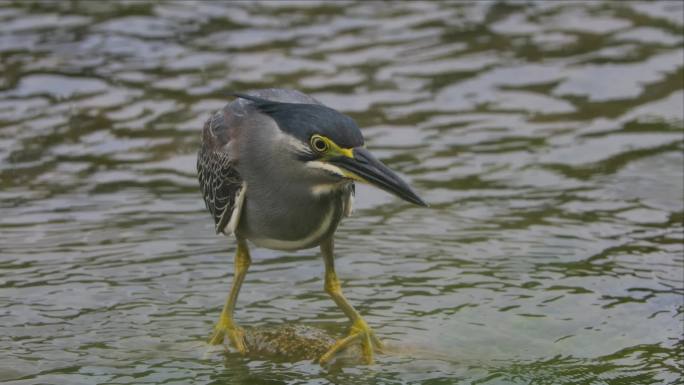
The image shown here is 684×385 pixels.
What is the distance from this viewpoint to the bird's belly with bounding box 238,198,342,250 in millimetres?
6020

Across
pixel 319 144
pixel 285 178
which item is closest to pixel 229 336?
pixel 285 178

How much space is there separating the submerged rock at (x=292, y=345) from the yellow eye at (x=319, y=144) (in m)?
1.39

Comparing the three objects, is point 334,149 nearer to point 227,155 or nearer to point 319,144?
point 319,144

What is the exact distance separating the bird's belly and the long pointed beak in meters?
0.53

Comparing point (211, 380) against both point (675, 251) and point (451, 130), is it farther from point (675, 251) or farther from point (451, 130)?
point (451, 130)

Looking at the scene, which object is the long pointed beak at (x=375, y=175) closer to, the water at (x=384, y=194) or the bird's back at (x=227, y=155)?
the bird's back at (x=227, y=155)

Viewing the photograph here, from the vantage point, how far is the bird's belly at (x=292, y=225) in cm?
602

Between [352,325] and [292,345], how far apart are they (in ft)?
1.14

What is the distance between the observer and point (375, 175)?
5.47 metres

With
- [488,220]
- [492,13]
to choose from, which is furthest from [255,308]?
[492,13]

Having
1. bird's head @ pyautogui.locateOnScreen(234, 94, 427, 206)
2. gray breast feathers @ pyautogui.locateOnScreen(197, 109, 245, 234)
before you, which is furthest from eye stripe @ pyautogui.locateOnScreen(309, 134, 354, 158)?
gray breast feathers @ pyautogui.locateOnScreen(197, 109, 245, 234)

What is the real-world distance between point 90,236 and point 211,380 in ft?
7.97

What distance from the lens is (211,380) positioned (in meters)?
6.25

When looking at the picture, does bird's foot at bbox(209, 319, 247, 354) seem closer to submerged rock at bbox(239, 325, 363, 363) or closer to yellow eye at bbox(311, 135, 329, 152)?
submerged rock at bbox(239, 325, 363, 363)
